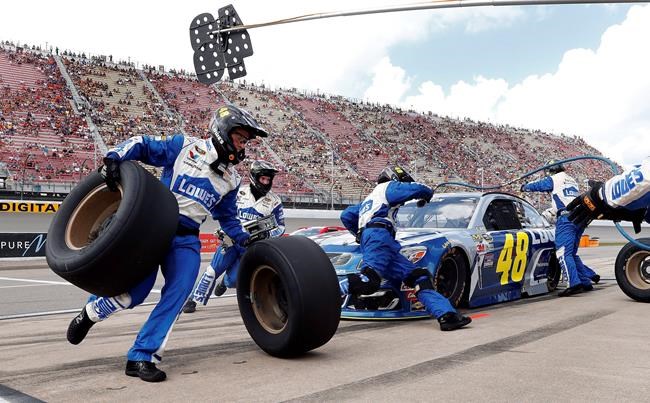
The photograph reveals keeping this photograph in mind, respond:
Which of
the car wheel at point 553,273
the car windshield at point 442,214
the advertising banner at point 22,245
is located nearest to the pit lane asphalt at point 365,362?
the car windshield at point 442,214

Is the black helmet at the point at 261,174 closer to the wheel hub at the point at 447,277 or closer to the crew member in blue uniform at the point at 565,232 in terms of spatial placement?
the wheel hub at the point at 447,277

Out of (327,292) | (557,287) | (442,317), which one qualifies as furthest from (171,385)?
(557,287)

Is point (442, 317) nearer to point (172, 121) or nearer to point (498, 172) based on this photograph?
point (172, 121)

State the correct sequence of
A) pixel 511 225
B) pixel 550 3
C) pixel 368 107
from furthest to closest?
pixel 368 107 < pixel 511 225 < pixel 550 3

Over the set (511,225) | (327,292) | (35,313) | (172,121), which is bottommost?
(35,313)

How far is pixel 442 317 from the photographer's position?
5645 millimetres

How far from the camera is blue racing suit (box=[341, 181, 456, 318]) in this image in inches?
229

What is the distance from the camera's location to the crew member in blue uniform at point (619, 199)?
5676mm

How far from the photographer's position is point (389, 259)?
19.3 ft

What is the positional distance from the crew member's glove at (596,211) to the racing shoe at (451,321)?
160 cm

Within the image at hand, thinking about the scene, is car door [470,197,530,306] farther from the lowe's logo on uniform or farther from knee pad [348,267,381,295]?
the lowe's logo on uniform

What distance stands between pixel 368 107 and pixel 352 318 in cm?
5021

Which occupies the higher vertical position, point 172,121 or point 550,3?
point 172,121

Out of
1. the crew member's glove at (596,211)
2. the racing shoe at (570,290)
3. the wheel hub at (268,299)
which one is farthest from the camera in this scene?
the racing shoe at (570,290)
